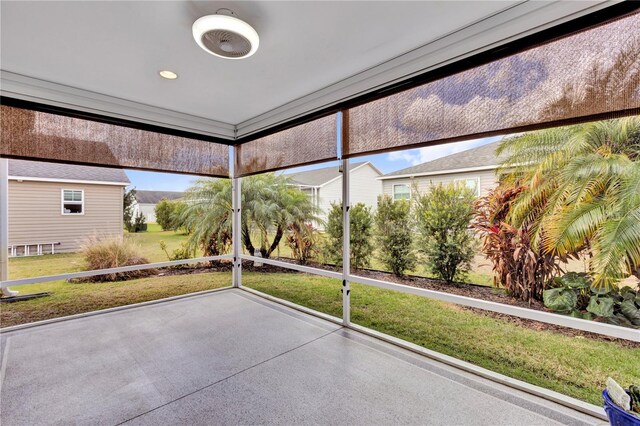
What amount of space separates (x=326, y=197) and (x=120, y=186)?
4740 millimetres

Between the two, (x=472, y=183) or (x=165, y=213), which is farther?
(x=165, y=213)

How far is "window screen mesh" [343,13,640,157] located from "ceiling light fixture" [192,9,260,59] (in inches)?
53.5

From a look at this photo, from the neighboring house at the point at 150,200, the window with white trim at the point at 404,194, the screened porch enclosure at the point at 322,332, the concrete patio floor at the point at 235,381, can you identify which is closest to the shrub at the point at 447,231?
the window with white trim at the point at 404,194

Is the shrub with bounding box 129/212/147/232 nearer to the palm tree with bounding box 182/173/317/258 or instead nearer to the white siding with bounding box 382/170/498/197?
the palm tree with bounding box 182/173/317/258

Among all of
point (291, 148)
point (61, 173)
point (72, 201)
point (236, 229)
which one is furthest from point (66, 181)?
point (291, 148)

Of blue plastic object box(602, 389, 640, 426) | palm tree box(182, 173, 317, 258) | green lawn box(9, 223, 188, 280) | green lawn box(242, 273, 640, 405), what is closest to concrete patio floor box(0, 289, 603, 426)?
blue plastic object box(602, 389, 640, 426)

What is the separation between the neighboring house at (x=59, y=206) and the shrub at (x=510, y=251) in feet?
21.4

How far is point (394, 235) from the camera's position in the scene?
15.0 ft

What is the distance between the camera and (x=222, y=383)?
2.10 metres

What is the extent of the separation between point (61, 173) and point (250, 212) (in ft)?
13.6

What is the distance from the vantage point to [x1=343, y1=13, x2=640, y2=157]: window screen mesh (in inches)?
61.9

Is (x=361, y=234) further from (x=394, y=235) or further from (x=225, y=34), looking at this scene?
(x=225, y=34)

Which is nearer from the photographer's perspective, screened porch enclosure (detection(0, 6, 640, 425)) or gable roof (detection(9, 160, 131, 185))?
screened porch enclosure (detection(0, 6, 640, 425))

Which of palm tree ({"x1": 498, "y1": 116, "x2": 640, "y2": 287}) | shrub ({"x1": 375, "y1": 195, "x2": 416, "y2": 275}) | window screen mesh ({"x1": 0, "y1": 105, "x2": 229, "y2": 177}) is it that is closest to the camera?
palm tree ({"x1": 498, "y1": 116, "x2": 640, "y2": 287})
